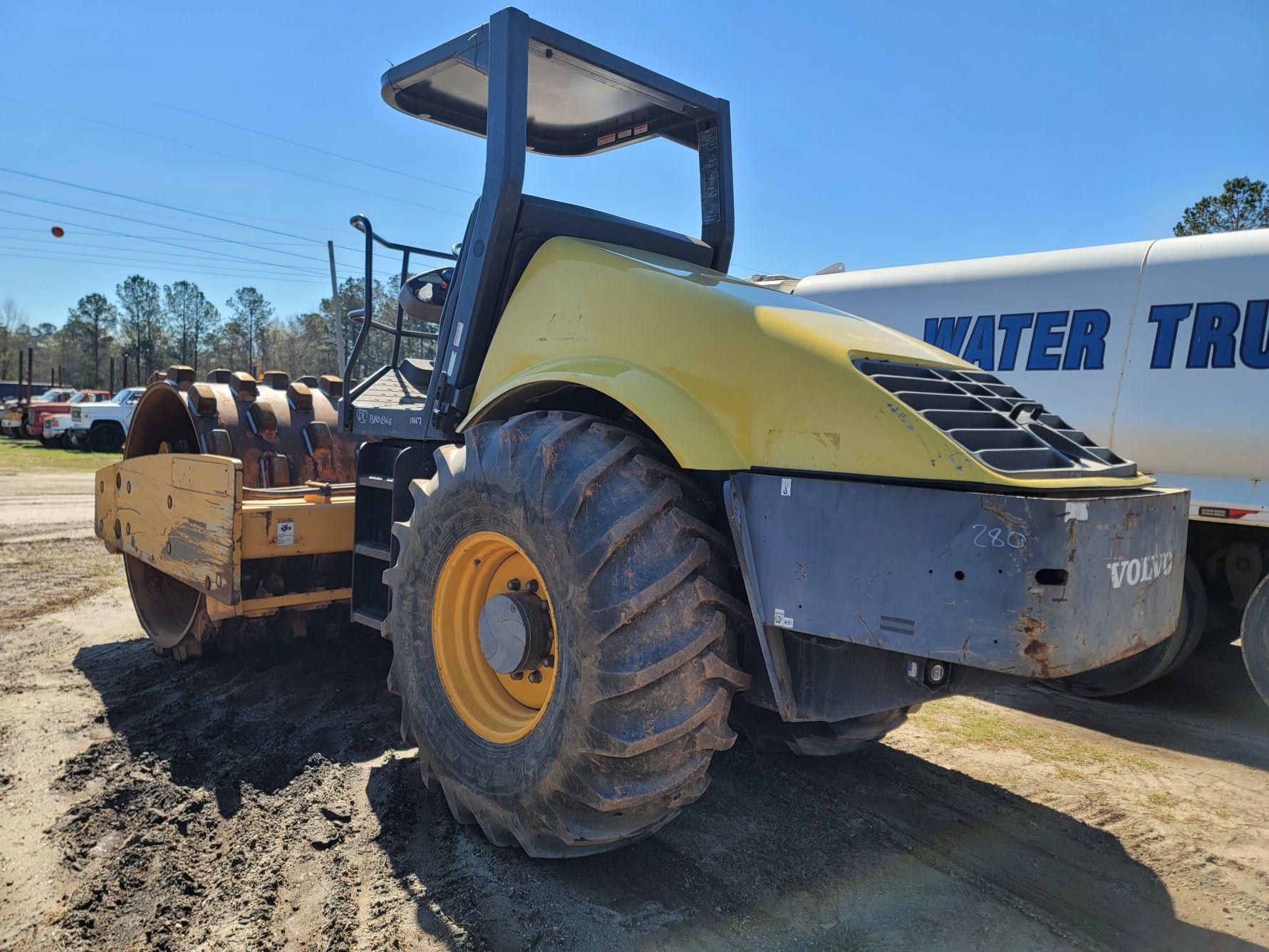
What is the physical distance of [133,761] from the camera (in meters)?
3.99

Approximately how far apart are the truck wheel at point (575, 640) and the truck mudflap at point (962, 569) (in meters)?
0.21

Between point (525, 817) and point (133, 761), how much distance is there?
219 cm

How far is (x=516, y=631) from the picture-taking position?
3.01 metres

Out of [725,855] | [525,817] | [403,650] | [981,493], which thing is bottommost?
[725,855]

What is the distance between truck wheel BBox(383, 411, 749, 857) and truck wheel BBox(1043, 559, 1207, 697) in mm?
4106

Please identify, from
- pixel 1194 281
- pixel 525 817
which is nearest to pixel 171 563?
pixel 525 817

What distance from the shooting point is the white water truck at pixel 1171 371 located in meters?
5.34

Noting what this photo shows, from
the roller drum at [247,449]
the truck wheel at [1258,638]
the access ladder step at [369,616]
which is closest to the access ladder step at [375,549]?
the access ladder step at [369,616]

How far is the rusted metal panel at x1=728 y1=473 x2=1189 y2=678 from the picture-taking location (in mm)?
2213

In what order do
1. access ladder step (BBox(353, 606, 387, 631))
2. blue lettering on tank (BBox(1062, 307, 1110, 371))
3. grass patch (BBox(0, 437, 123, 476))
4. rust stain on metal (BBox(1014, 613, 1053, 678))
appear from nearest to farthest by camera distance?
rust stain on metal (BBox(1014, 613, 1053, 678)) < access ladder step (BBox(353, 606, 387, 631)) < blue lettering on tank (BBox(1062, 307, 1110, 371)) < grass patch (BBox(0, 437, 123, 476))

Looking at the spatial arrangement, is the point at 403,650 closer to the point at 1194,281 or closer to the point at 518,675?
the point at 518,675

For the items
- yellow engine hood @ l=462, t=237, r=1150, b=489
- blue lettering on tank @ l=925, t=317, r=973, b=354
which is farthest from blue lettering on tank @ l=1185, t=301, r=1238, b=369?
yellow engine hood @ l=462, t=237, r=1150, b=489

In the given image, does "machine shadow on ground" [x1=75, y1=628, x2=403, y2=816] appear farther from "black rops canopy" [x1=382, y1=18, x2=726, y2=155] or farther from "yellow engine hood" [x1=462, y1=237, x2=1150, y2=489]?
"black rops canopy" [x1=382, y1=18, x2=726, y2=155]

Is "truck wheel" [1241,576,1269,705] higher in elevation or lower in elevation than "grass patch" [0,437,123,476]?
higher
